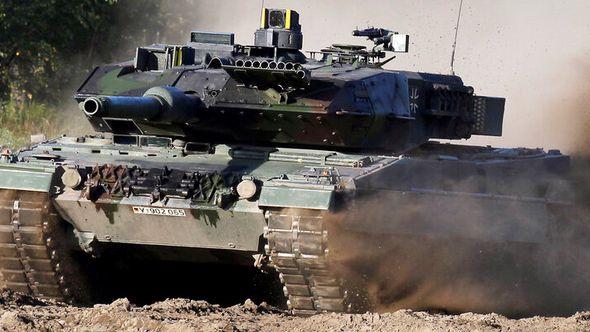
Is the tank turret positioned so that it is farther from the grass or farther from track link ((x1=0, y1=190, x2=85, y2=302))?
the grass

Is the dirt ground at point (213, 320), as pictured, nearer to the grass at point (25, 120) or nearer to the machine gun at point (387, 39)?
the machine gun at point (387, 39)

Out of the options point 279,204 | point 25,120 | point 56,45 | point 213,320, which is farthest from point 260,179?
point 56,45

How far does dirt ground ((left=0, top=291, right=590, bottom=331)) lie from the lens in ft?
45.1

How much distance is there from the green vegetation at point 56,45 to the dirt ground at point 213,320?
13703 millimetres

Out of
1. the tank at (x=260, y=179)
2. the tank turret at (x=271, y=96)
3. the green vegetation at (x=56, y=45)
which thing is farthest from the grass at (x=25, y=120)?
the tank at (x=260, y=179)

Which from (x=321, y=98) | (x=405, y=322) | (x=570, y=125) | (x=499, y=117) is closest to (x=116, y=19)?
(x=570, y=125)

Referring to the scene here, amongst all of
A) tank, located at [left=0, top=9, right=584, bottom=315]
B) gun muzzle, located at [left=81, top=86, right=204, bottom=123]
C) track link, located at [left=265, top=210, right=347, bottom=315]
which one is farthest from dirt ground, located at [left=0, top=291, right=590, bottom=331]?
gun muzzle, located at [left=81, top=86, right=204, bottom=123]

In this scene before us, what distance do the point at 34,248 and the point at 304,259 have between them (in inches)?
123

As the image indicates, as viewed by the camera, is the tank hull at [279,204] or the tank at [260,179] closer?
the tank hull at [279,204]

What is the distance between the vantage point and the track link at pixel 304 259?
15086 mm

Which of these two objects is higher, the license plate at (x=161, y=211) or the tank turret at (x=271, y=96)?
the tank turret at (x=271, y=96)

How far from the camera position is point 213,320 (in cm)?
1414

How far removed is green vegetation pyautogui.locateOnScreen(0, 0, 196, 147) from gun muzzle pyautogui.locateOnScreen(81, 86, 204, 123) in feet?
40.3

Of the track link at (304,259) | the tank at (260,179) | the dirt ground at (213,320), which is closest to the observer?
the dirt ground at (213,320)
